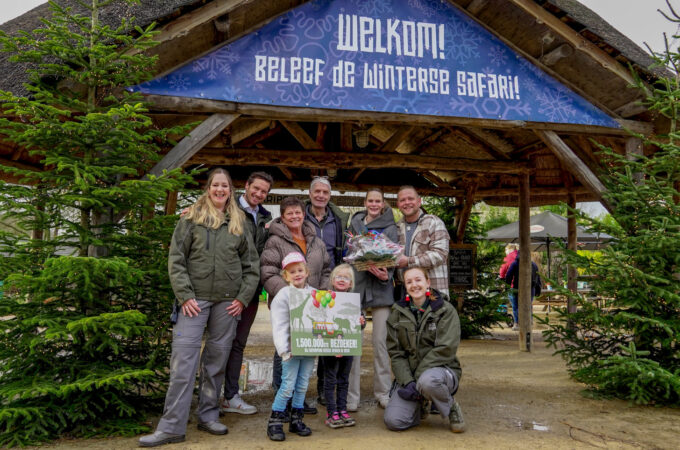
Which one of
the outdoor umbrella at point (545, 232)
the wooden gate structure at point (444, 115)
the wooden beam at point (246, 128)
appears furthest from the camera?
the outdoor umbrella at point (545, 232)

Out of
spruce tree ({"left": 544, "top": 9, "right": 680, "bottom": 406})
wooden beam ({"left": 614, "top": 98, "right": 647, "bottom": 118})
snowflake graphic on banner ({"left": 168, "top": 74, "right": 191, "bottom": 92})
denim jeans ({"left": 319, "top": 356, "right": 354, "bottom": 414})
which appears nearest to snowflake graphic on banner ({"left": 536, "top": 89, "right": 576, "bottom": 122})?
wooden beam ({"left": 614, "top": 98, "right": 647, "bottom": 118})

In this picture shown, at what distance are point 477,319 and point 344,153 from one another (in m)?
4.43

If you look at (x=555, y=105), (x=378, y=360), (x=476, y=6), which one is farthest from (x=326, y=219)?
(x=555, y=105)

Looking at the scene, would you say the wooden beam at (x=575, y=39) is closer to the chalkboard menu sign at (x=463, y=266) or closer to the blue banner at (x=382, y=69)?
the blue banner at (x=382, y=69)

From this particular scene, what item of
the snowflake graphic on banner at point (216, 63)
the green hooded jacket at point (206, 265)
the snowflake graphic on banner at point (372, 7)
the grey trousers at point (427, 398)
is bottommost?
the grey trousers at point (427, 398)

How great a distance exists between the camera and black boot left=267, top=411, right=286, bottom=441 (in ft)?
12.0

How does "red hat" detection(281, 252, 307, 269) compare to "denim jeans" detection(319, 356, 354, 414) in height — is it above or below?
above

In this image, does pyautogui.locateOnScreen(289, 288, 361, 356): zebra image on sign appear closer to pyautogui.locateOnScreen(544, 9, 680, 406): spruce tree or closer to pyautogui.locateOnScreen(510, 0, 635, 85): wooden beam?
pyautogui.locateOnScreen(544, 9, 680, 406): spruce tree

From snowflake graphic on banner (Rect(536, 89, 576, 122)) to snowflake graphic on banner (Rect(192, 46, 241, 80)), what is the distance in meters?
3.79

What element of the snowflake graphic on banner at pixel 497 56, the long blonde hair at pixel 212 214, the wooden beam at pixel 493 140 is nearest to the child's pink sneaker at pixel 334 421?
the long blonde hair at pixel 212 214

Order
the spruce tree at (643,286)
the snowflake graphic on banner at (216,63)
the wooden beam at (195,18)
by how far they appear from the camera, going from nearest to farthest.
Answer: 1. the spruce tree at (643,286)
2. the wooden beam at (195,18)
3. the snowflake graphic on banner at (216,63)

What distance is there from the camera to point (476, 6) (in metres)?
Result: 6.04

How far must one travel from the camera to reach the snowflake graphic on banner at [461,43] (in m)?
6.06

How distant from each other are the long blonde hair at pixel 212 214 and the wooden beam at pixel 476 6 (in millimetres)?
3986
